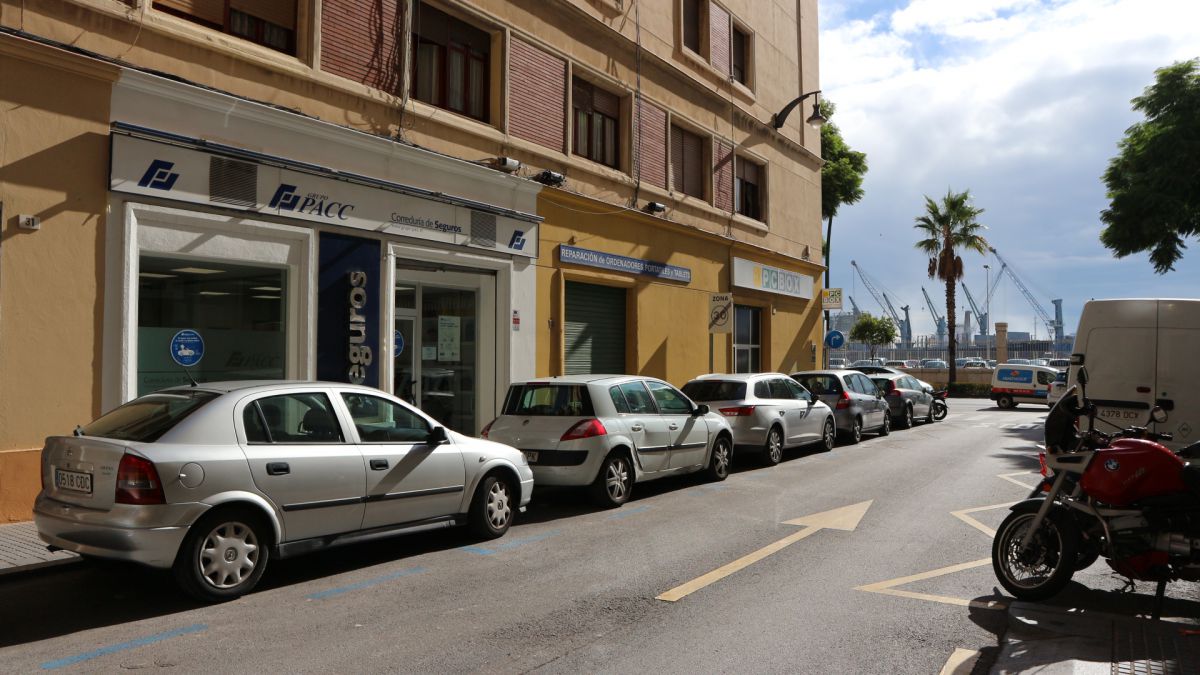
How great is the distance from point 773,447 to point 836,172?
1137 inches

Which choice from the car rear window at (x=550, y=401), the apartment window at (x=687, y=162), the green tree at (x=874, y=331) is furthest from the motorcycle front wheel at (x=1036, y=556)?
the green tree at (x=874, y=331)

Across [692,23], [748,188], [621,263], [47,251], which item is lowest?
[47,251]

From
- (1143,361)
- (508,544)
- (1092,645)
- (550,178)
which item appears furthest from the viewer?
(550,178)

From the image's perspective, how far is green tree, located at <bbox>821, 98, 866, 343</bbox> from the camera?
39125 mm

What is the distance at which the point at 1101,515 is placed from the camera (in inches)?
211

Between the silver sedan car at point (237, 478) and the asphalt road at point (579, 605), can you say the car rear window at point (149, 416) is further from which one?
the asphalt road at point (579, 605)

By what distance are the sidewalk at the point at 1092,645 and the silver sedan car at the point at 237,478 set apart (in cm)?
456

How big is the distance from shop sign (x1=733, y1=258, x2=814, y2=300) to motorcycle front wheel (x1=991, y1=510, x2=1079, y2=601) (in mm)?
15557

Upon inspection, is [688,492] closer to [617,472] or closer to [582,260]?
[617,472]

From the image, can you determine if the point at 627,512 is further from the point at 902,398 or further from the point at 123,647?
the point at 902,398

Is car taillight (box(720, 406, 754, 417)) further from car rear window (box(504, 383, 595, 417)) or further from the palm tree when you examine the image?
the palm tree

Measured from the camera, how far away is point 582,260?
15.6 metres

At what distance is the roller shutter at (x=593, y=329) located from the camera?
15727 millimetres

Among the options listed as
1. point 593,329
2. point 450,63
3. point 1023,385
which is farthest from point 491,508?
point 1023,385
